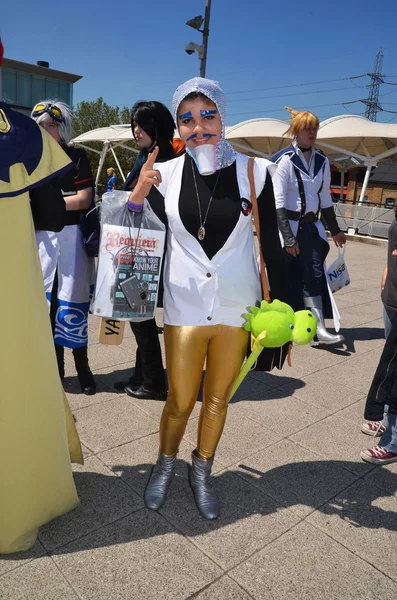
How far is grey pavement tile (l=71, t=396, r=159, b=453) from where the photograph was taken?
298 centimetres

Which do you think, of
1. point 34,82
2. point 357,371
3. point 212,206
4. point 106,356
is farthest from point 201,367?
point 34,82

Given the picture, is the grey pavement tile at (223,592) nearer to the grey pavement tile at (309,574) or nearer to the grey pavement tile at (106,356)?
the grey pavement tile at (309,574)

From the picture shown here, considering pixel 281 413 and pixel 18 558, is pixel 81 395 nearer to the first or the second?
pixel 281 413

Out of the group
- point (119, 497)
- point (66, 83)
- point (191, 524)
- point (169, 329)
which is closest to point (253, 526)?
point (191, 524)

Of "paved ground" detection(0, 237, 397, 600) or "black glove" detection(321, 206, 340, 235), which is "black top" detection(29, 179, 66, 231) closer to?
"paved ground" detection(0, 237, 397, 600)

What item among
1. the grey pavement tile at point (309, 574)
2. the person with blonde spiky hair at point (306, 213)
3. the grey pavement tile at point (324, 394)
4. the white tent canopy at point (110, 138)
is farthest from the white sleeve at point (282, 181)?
the white tent canopy at point (110, 138)

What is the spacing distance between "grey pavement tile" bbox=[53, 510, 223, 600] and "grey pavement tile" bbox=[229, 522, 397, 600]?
181mm

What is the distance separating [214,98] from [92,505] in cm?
200

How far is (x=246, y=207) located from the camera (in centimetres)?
218

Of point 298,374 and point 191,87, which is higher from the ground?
point 191,87

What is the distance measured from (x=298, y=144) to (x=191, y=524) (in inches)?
144

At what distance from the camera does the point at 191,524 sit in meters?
2.29

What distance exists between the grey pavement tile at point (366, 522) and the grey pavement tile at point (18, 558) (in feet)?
4.19

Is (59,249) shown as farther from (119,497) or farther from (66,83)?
(66,83)
